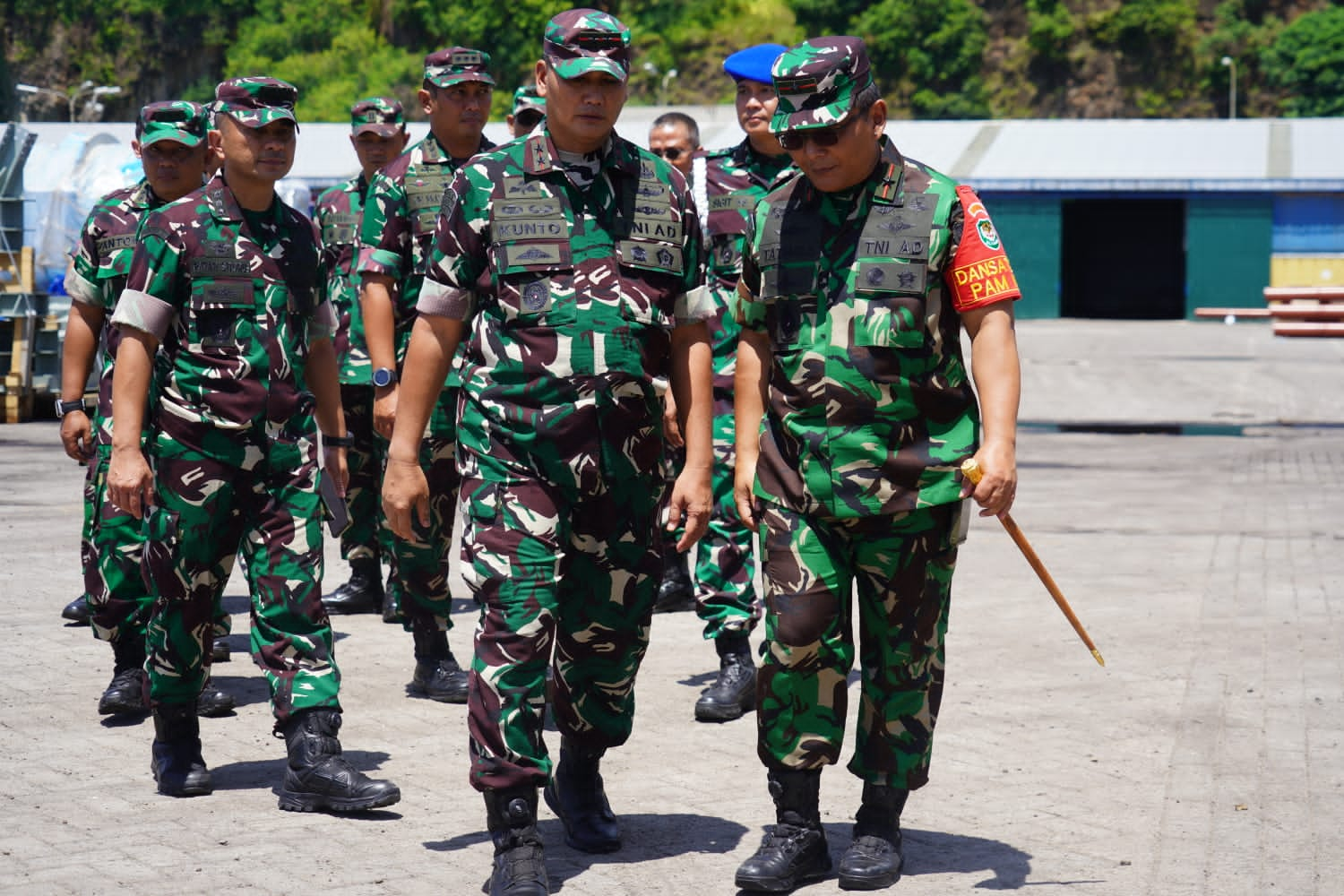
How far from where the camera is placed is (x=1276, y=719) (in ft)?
21.5

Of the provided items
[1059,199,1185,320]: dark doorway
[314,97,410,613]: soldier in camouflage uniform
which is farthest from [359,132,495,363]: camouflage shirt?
[1059,199,1185,320]: dark doorway

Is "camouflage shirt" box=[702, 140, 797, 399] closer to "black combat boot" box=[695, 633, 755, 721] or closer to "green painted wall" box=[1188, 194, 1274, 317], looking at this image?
"black combat boot" box=[695, 633, 755, 721]

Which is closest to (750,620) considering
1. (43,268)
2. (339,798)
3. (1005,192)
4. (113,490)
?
(339,798)

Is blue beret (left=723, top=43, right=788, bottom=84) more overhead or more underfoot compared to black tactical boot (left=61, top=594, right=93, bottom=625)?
more overhead

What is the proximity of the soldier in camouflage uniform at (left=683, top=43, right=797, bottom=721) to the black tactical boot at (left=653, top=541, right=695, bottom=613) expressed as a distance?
6.22 ft

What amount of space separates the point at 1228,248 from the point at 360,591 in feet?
117

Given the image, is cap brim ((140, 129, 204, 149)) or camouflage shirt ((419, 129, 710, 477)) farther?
cap brim ((140, 129, 204, 149))

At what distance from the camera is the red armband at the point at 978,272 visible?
14.9 feet

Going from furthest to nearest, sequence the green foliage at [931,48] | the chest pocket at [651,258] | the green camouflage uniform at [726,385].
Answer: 1. the green foliage at [931,48]
2. the green camouflage uniform at [726,385]
3. the chest pocket at [651,258]

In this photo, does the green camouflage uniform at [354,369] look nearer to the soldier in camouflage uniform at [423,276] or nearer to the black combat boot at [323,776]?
the soldier in camouflage uniform at [423,276]

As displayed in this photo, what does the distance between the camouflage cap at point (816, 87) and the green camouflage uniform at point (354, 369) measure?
3.80m

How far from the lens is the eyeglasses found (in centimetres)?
453

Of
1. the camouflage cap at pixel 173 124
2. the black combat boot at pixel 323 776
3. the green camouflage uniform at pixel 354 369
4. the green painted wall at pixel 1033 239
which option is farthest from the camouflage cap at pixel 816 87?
the green painted wall at pixel 1033 239

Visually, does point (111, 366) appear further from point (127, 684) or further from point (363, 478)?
point (363, 478)
